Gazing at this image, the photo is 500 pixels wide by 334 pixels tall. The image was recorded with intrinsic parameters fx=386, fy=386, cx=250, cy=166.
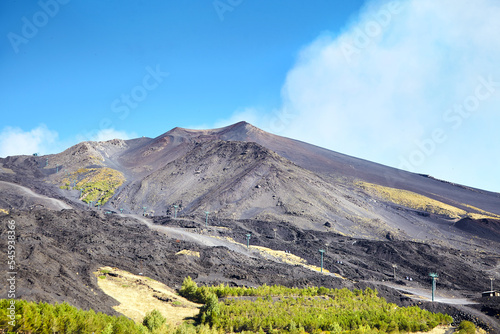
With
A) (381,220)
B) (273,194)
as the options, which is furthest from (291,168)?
(381,220)

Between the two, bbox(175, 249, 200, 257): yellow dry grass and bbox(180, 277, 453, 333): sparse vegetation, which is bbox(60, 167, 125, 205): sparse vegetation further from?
bbox(180, 277, 453, 333): sparse vegetation

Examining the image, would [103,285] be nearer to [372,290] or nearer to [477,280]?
[372,290]

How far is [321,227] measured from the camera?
6769 cm

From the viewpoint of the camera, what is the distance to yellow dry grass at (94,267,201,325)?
71.5 ft

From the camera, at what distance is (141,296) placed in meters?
24.2

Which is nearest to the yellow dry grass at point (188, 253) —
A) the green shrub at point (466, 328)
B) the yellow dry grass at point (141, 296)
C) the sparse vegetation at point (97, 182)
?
the yellow dry grass at point (141, 296)

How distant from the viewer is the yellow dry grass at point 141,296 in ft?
71.5

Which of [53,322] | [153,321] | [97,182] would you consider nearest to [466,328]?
[153,321]

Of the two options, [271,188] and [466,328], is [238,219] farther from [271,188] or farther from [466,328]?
[466,328]

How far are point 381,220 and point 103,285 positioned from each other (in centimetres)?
6425

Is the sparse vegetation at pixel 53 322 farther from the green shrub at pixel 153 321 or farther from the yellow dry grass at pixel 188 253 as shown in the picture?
the yellow dry grass at pixel 188 253

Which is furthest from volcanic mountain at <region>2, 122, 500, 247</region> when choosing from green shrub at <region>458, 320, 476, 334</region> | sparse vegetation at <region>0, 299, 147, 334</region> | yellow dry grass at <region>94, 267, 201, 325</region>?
sparse vegetation at <region>0, 299, 147, 334</region>

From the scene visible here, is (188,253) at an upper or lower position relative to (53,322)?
lower

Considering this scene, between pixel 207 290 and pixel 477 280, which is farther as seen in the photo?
pixel 477 280
